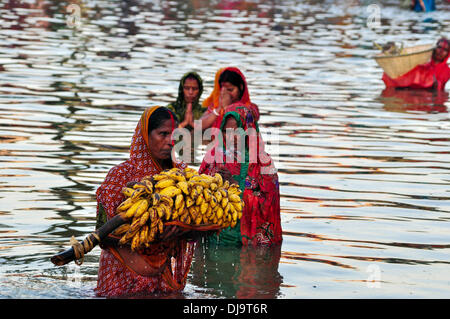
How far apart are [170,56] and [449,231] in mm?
14639

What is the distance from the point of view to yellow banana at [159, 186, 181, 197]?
19.2 feet

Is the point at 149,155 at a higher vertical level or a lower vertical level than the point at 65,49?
higher

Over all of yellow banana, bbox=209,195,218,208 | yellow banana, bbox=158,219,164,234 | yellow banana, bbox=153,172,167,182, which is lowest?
yellow banana, bbox=158,219,164,234

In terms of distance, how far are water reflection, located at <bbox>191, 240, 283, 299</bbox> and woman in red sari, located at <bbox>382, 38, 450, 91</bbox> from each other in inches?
432

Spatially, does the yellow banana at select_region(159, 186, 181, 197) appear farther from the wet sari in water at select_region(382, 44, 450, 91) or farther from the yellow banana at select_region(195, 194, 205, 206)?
the wet sari in water at select_region(382, 44, 450, 91)

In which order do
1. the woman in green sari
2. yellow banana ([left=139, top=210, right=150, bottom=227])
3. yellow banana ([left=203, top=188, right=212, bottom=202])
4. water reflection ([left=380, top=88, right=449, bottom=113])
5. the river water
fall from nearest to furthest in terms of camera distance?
yellow banana ([left=139, top=210, right=150, bottom=227]), yellow banana ([left=203, top=188, right=212, bottom=202]), the river water, the woman in green sari, water reflection ([left=380, top=88, right=449, bottom=113])

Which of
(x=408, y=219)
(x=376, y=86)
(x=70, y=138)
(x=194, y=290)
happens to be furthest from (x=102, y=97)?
(x=194, y=290)

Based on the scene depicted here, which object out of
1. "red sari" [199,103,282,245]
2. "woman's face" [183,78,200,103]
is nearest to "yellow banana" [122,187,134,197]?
"red sari" [199,103,282,245]

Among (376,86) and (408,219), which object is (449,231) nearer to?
(408,219)

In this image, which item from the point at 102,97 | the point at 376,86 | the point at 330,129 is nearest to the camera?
the point at 330,129

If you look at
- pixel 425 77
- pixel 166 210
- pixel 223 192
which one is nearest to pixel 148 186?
pixel 166 210

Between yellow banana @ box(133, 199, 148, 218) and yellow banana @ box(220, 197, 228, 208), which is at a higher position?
yellow banana @ box(133, 199, 148, 218)

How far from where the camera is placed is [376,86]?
19.9 m
